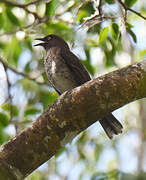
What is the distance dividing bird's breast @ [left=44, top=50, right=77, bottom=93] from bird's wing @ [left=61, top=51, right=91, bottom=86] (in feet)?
0.18

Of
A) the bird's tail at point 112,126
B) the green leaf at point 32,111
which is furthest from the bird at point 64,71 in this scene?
the bird's tail at point 112,126

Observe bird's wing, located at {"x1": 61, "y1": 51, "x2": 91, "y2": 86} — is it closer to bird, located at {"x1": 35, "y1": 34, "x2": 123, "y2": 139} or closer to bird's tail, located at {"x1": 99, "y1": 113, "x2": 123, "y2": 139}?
bird, located at {"x1": 35, "y1": 34, "x2": 123, "y2": 139}

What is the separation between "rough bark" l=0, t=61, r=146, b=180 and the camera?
3.36 metres

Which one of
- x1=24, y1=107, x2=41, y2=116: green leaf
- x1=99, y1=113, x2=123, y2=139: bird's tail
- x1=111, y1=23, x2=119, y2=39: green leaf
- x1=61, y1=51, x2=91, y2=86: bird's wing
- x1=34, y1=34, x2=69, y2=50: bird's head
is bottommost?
x1=99, y1=113, x2=123, y2=139: bird's tail

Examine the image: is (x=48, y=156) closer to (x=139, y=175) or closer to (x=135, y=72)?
(x=139, y=175)

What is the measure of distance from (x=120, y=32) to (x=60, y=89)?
1.24m

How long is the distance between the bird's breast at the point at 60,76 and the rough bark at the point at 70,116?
6.01 feet

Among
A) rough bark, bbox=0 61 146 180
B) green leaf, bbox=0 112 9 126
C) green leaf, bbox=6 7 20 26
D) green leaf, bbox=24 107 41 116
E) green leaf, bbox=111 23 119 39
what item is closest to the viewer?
rough bark, bbox=0 61 146 180

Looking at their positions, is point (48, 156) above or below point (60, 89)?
above

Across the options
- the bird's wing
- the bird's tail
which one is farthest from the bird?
the bird's tail

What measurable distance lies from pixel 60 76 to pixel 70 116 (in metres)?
1.93

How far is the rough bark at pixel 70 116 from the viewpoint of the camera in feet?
11.0

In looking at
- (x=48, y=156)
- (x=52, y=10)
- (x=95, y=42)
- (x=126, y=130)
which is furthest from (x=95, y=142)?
(x=48, y=156)

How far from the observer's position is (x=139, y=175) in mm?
3371
